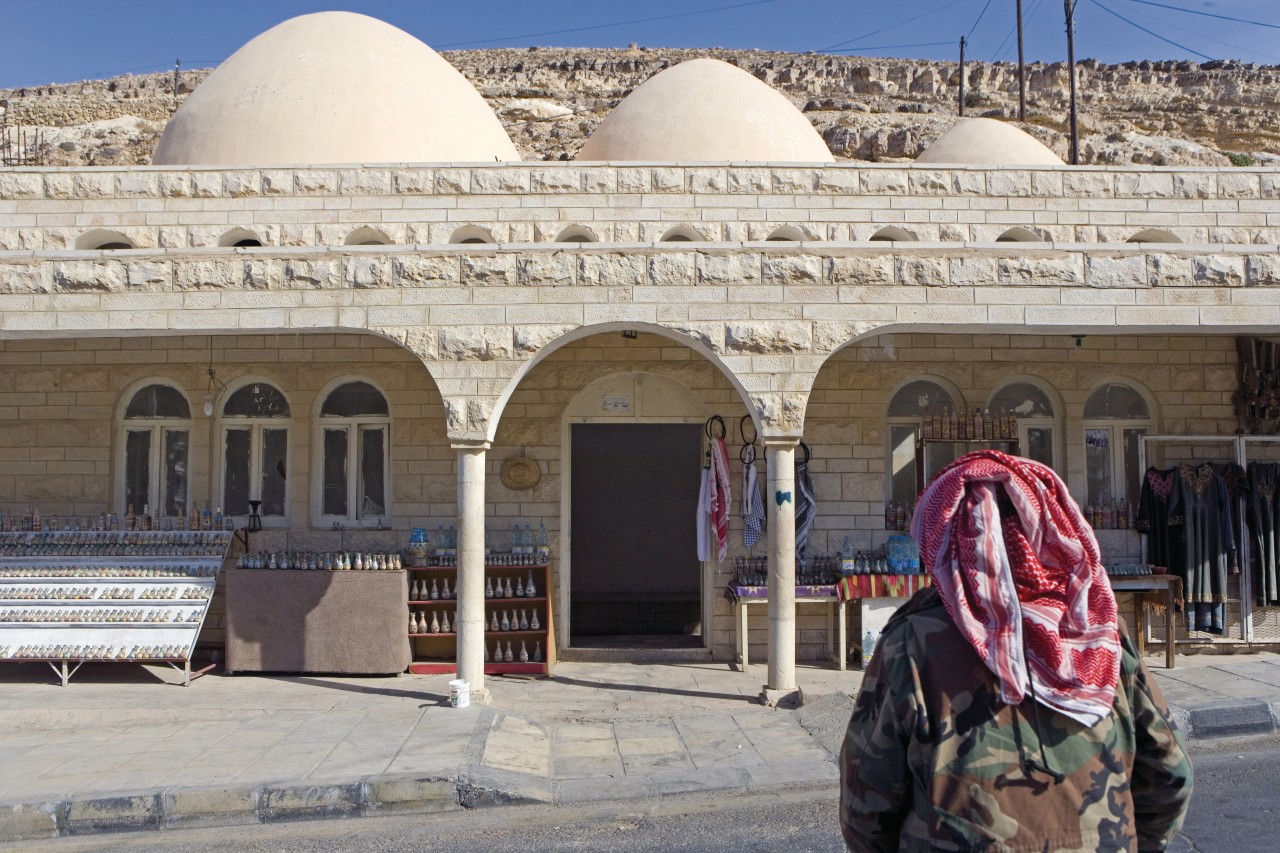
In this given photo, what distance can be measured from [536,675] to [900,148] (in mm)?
29902

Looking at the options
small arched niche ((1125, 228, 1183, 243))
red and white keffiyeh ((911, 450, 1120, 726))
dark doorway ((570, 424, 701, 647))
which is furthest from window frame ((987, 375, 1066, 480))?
red and white keffiyeh ((911, 450, 1120, 726))

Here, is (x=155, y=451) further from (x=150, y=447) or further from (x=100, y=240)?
(x=100, y=240)

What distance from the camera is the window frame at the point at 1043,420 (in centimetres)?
1067

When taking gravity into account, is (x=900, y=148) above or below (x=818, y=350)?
above

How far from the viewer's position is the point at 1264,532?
399 inches

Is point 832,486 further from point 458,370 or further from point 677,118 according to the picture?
point 677,118

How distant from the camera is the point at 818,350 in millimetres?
8648

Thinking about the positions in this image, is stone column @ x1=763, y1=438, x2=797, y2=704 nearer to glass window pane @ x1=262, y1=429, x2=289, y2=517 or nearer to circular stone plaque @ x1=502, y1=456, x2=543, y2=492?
circular stone plaque @ x1=502, y1=456, x2=543, y2=492

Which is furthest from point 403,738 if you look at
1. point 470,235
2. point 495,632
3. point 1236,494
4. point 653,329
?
point 1236,494

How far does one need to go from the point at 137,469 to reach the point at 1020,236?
9.50m

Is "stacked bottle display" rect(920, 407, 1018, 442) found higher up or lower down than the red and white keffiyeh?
higher up

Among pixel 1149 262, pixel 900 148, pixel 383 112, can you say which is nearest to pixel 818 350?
pixel 1149 262

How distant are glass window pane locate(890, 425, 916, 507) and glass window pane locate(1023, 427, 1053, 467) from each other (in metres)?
1.20

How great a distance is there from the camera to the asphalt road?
210 inches
